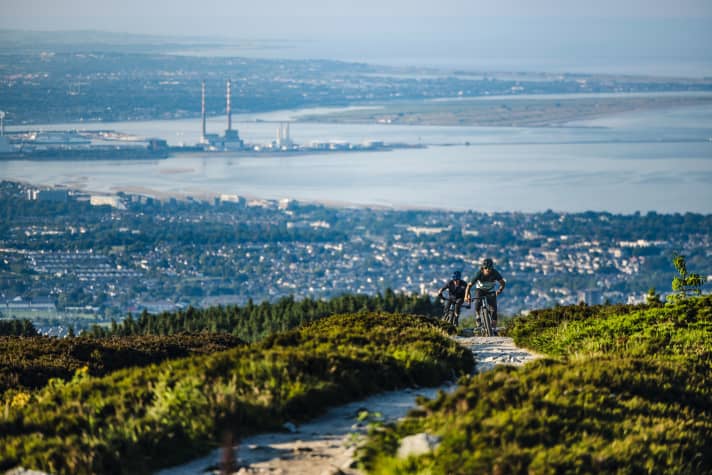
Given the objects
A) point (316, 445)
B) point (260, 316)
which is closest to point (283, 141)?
point (260, 316)

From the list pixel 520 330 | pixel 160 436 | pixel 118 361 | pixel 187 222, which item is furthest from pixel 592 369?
pixel 187 222

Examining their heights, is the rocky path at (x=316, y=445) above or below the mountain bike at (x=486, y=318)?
above

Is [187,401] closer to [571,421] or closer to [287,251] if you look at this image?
[571,421]

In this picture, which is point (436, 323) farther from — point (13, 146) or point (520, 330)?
point (13, 146)

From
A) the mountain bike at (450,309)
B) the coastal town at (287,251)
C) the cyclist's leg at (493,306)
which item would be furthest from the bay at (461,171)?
the cyclist's leg at (493,306)

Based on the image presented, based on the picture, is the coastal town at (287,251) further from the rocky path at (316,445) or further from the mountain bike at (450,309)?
the rocky path at (316,445)
